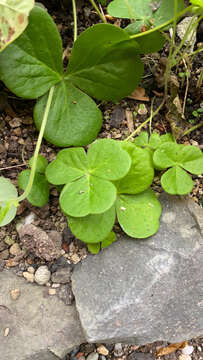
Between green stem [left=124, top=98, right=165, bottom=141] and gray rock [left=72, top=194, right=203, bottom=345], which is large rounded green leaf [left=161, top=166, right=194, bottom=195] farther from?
green stem [left=124, top=98, right=165, bottom=141]

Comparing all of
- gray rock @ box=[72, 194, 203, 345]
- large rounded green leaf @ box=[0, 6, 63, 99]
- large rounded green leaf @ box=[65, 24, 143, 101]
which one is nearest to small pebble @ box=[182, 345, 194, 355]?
gray rock @ box=[72, 194, 203, 345]

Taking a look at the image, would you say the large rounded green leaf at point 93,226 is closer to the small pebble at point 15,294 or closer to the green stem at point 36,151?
the green stem at point 36,151

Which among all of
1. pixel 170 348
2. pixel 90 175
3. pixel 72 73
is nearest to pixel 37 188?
pixel 90 175

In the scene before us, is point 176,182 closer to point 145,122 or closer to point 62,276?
point 145,122

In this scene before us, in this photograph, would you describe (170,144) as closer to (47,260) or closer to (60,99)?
(60,99)

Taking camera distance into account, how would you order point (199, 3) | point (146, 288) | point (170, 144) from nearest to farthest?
1. point (199, 3)
2. point (146, 288)
3. point (170, 144)

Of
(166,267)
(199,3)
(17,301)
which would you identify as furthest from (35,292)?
(199,3)
